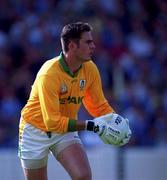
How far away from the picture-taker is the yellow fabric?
687cm

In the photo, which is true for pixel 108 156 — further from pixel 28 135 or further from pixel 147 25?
pixel 147 25

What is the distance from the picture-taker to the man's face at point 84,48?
23.1ft

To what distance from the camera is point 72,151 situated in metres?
7.00

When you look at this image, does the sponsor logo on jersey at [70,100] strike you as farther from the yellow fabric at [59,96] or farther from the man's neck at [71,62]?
the man's neck at [71,62]

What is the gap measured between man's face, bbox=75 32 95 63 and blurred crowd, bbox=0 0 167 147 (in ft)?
12.9

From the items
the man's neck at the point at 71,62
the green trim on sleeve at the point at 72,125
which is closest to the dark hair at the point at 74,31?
the man's neck at the point at 71,62

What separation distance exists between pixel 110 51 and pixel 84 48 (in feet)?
19.0

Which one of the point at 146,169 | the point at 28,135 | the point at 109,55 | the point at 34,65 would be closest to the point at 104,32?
the point at 109,55

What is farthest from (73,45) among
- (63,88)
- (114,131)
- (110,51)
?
(110,51)

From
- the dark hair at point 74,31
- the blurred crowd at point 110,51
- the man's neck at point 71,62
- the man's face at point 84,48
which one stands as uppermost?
the dark hair at point 74,31

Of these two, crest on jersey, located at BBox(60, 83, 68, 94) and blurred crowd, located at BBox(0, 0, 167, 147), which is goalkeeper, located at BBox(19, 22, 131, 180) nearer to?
crest on jersey, located at BBox(60, 83, 68, 94)

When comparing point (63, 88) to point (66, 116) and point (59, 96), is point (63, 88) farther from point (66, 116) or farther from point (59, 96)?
point (66, 116)

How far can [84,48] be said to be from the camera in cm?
706

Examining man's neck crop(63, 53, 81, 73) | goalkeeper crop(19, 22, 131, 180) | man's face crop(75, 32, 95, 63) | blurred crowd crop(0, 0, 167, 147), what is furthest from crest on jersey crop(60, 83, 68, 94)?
blurred crowd crop(0, 0, 167, 147)
